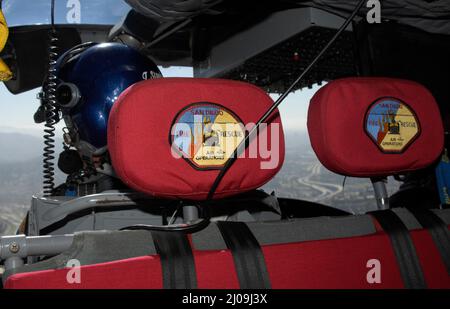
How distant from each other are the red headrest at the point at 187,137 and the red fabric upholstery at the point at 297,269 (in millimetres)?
141

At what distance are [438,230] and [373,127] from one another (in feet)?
0.97

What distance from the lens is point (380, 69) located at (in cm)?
149

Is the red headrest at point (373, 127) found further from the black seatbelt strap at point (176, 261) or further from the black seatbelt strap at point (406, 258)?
the black seatbelt strap at point (176, 261)

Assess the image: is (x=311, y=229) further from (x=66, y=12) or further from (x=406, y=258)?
(x=66, y=12)

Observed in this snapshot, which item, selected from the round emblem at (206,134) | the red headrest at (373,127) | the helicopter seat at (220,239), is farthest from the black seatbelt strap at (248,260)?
the red headrest at (373,127)

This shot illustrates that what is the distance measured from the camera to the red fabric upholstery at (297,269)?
2.46ft

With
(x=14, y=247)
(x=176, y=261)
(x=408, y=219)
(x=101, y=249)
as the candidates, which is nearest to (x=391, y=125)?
(x=408, y=219)

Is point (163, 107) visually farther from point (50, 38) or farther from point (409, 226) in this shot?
point (50, 38)

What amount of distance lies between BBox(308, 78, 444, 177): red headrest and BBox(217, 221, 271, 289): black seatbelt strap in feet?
0.94

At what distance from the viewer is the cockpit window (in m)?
1.72

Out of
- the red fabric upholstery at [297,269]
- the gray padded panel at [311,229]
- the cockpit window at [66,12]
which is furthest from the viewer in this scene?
the cockpit window at [66,12]

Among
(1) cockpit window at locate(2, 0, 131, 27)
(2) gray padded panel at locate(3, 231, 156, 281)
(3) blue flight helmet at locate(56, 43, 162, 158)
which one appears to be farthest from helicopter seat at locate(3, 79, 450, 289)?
(1) cockpit window at locate(2, 0, 131, 27)

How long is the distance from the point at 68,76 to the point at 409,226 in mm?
1274
